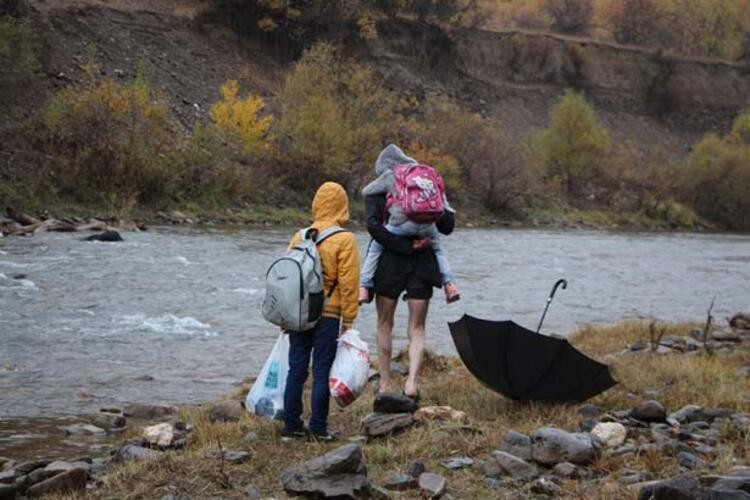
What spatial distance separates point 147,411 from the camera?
9.30 m

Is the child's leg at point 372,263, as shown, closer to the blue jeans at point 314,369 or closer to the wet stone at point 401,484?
the blue jeans at point 314,369

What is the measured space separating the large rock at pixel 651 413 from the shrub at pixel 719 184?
59337 millimetres

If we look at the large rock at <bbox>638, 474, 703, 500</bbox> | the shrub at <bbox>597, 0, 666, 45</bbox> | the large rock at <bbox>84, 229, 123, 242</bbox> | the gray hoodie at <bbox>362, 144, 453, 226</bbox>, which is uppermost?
the shrub at <bbox>597, 0, 666, 45</bbox>

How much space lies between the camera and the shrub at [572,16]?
3954 inches

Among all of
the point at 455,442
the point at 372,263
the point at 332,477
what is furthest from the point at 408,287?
the point at 332,477

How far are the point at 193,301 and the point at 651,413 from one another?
11.5 meters

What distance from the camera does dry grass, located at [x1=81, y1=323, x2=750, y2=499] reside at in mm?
5789

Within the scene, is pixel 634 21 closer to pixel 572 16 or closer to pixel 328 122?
pixel 572 16

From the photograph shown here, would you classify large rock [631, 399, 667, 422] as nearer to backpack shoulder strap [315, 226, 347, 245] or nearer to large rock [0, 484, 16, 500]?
backpack shoulder strap [315, 226, 347, 245]

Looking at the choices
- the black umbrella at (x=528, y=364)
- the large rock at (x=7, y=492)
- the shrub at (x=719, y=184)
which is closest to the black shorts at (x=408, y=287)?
the black umbrella at (x=528, y=364)

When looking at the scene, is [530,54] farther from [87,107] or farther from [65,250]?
[65,250]

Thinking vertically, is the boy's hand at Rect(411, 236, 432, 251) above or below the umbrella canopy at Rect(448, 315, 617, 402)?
above

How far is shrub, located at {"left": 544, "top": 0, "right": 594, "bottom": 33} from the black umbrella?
317 feet

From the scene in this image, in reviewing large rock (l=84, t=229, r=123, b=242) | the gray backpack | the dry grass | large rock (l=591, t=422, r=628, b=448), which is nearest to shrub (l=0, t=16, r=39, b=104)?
large rock (l=84, t=229, r=123, b=242)
